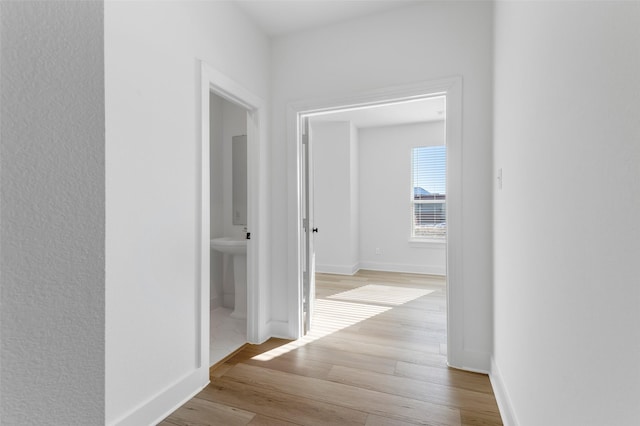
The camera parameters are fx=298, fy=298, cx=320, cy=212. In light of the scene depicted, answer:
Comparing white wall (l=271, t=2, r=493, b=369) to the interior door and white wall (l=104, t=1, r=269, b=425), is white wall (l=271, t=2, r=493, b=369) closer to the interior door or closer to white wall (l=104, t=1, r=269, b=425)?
→ the interior door

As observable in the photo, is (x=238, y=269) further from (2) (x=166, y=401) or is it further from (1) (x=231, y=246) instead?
(2) (x=166, y=401)

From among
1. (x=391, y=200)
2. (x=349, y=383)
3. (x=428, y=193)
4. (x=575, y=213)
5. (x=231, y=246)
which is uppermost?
(x=428, y=193)

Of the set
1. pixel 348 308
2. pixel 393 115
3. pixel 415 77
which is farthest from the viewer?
pixel 393 115

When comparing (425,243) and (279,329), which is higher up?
(425,243)

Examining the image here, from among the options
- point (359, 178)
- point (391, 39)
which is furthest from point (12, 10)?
point (359, 178)

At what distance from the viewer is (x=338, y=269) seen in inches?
215

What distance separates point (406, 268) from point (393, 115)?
9.00 ft

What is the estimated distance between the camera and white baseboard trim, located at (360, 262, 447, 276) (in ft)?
17.5

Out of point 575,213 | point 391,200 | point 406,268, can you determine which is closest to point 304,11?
point 575,213

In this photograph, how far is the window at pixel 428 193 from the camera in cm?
545

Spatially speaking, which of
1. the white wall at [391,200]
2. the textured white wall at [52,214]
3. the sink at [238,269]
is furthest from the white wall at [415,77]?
the white wall at [391,200]

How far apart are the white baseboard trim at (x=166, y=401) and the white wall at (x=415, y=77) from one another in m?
0.95

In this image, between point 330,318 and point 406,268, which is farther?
point 406,268

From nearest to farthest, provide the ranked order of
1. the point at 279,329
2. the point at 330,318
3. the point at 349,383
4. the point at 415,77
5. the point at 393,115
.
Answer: the point at 349,383
the point at 415,77
the point at 279,329
the point at 330,318
the point at 393,115
